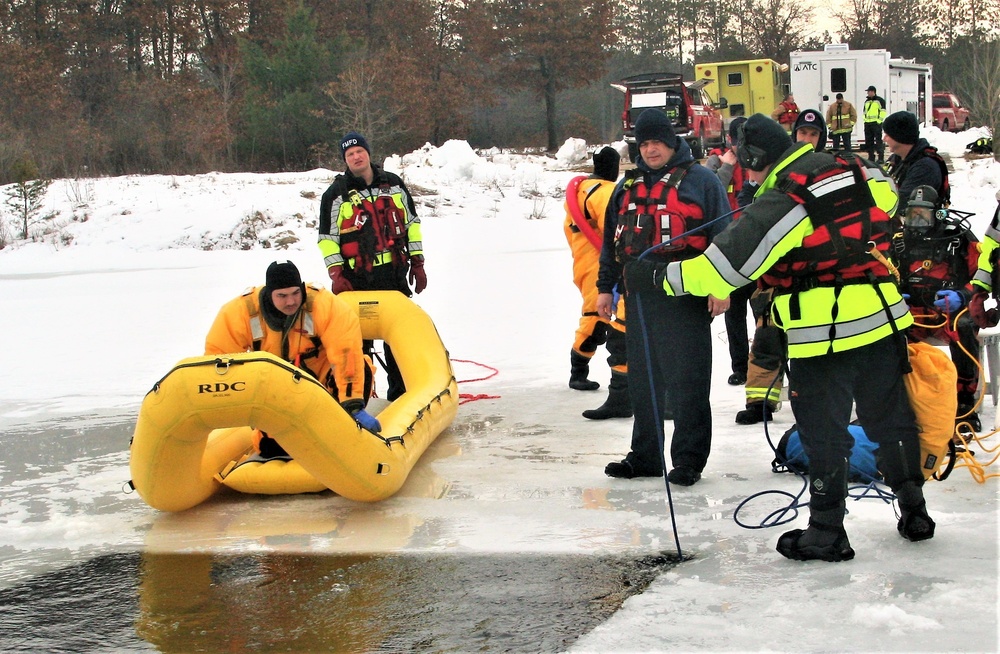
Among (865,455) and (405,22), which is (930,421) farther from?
(405,22)

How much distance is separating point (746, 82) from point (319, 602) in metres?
25.5

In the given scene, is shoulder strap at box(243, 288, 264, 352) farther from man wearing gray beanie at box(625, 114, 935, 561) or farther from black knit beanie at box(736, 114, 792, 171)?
black knit beanie at box(736, 114, 792, 171)

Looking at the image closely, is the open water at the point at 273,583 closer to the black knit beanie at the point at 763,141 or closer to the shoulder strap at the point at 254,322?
the shoulder strap at the point at 254,322

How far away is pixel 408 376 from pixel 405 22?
30.7 m

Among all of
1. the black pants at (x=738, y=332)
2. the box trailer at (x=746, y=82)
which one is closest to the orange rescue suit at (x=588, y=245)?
the black pants at (x=738, y=332)

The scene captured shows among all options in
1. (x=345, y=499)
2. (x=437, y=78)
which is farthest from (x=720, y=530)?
(x=437, y=78)

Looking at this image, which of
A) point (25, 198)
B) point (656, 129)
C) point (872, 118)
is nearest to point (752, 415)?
point (656, 129)

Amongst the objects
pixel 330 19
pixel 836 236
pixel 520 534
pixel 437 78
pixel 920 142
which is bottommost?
pixel 520 534

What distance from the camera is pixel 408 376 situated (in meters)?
6.08

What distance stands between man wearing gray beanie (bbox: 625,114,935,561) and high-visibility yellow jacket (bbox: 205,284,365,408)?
75.4 inches

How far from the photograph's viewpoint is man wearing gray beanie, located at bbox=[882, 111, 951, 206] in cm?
524

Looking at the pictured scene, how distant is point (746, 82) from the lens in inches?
1065

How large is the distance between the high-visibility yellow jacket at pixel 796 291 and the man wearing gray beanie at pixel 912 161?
5.84 ft

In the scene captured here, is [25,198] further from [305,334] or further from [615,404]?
[615,404]
